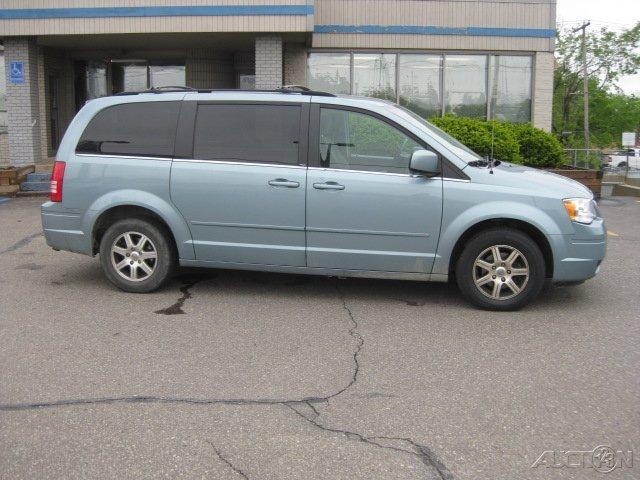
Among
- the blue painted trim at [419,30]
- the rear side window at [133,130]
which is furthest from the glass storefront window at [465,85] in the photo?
the rear side window at [133,130]

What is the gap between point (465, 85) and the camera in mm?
16750

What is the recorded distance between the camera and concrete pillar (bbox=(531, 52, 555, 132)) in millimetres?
16672

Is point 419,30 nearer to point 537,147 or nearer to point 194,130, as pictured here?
point 537,147

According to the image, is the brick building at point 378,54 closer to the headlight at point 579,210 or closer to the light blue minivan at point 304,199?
the light blue minivan at point 304,199

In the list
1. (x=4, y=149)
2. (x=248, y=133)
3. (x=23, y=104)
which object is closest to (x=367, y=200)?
(x=248, y=133)

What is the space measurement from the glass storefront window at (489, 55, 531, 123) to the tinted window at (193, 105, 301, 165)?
11.2 metres

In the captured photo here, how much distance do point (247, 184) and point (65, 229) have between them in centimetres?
189

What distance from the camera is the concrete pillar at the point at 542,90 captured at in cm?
1667

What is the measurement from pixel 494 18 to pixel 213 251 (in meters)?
12.0

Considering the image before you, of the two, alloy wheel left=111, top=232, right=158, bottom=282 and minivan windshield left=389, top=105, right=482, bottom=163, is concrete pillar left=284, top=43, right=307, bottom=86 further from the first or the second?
alloy wheel left=111, top=232, right=158, bottom=282

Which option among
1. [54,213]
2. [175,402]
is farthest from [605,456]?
[54,213]

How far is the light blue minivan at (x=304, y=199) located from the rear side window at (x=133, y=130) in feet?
0.04

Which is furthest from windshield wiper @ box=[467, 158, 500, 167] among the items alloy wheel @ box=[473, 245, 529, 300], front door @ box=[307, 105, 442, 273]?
alloy wheel @ box=[473, 245, 529, 300]

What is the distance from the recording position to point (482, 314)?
20.9 ft
